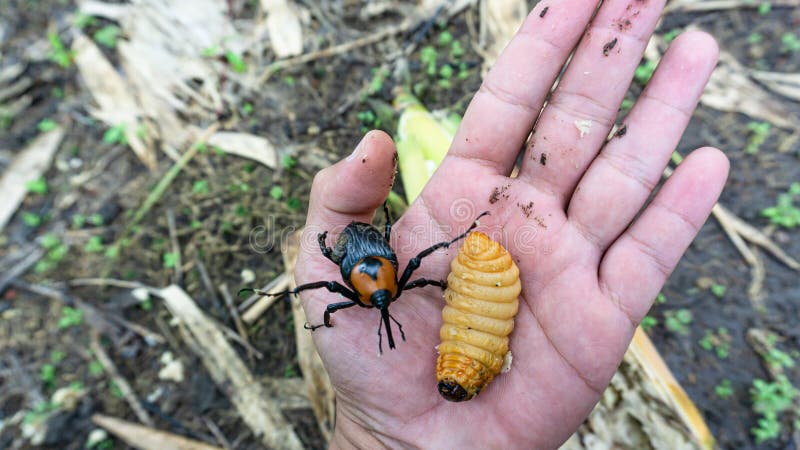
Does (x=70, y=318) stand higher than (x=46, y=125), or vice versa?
(x=46, y=125)

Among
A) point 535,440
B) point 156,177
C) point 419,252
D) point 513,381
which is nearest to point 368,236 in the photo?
point 419,252

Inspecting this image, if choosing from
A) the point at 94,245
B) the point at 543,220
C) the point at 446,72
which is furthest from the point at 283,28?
the point at 543,220

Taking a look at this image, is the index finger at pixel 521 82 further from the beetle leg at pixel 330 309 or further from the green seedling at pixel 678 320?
the green seedling at pixel 678 320

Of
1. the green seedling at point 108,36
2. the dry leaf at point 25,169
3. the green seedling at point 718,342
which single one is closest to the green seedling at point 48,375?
the dry leaf at point 25,169

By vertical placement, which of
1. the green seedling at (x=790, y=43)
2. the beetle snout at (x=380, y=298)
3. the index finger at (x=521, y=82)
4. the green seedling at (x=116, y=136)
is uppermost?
the index finger at (x=521, y=82)

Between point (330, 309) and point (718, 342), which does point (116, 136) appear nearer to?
point (330, 309)

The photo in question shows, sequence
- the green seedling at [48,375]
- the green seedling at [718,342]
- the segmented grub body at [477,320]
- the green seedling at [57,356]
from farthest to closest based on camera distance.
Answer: the green seedling at [57,356]
the green seedling at [48,375]
the green seedling at [718,342]
the segmented grub body at [477,320]

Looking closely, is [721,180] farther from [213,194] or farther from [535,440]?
[213,194]
